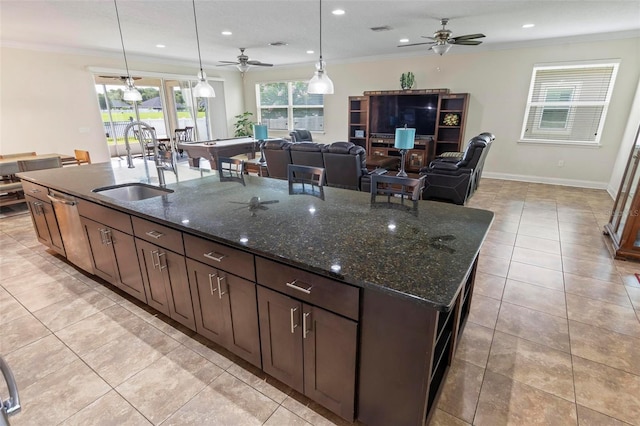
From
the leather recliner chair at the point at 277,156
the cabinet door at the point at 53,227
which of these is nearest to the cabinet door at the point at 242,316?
the cabinet door at the point at 53,227

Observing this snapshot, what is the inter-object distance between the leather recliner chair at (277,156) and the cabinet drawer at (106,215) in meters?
2.99

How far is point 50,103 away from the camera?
597cm

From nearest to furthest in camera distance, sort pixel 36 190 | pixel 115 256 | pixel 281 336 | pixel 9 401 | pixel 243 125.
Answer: pixel 9 401
pixel 281 336
pixel 115 256
pixel 36 190
pixel 243 125

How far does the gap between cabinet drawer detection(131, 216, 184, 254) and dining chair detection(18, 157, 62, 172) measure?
3.81 metres

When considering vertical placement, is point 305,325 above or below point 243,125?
below

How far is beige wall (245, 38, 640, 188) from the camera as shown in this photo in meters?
5.38

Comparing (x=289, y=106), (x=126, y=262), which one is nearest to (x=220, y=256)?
(x=126, y=262)

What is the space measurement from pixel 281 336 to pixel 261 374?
48 cm

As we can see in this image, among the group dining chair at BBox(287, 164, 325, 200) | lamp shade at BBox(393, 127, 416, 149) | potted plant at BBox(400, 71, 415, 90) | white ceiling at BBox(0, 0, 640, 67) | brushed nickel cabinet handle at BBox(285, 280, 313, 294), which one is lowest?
brushed nickel cabinet handle at BBox(285, 280, 313, 294)

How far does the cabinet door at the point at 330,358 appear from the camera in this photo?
1284 millimetres

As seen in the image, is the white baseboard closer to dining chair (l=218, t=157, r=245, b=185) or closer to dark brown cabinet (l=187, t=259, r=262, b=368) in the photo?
dining chair (l=218, t=157, r=245, b=185)

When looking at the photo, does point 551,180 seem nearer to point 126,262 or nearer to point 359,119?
point 359,119

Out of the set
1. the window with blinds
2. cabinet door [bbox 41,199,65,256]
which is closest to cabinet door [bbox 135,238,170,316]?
cabinet door [bbox 41,199,65,256]

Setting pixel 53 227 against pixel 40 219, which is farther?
pixel 40 219
